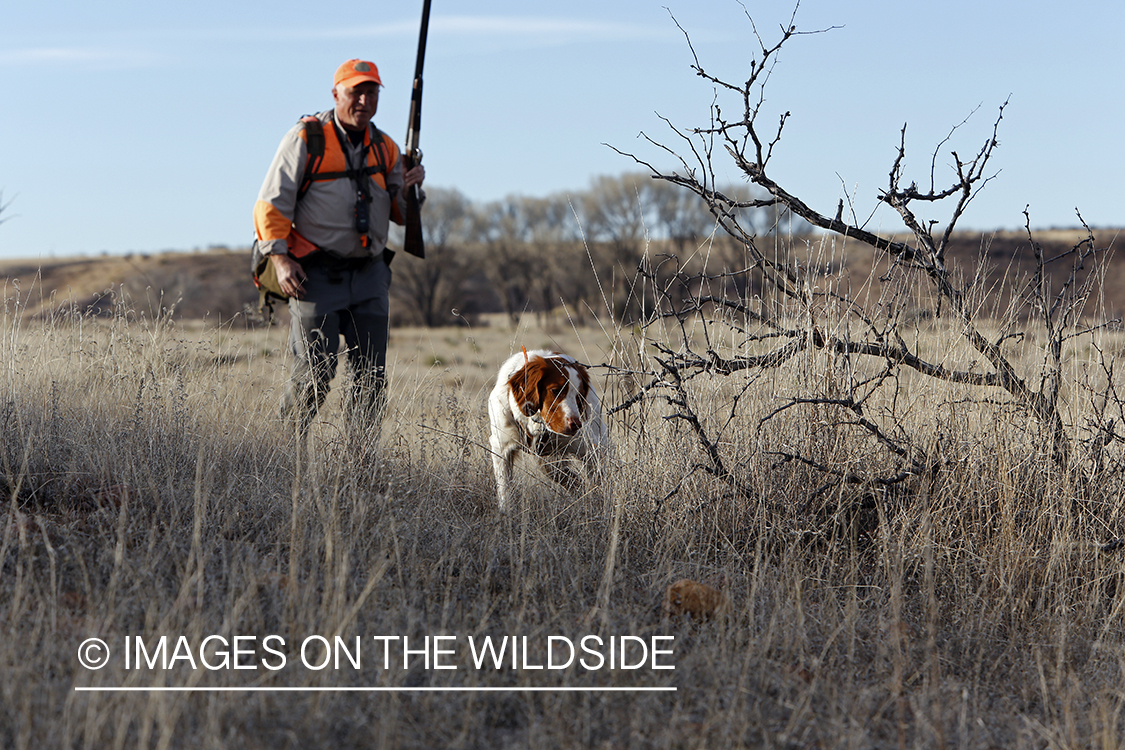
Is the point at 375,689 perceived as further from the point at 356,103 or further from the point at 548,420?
the point at 356,103

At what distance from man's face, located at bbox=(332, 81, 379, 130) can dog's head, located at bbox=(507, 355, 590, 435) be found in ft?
5.08

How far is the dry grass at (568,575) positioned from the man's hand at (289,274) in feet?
2.18

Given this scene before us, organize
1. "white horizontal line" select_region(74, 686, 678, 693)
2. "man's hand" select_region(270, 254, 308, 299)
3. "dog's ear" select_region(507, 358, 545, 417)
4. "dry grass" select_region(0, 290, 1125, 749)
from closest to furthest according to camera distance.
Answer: "white horizontal line" select_region(74, 686, 678, 693)
"dry grass" select_region(0, 290, 1125, 749)
"dog's ear" select_region(507, 358, 545, 417)
"man's hand" select_region(270, 254, 308, 299)

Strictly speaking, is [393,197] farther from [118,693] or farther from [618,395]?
[118,693]

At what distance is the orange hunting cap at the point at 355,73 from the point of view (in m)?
4.62

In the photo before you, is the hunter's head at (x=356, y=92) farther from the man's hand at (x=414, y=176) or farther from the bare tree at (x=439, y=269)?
the bare tree at (x=439, y=269)

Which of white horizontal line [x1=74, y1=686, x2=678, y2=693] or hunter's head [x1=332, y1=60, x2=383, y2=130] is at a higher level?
hunter's head [x1=332, y1=60, x2=383, y2=130]

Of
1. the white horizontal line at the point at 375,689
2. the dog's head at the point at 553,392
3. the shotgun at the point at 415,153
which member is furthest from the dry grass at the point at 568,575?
the shotgun at the point at 415,153

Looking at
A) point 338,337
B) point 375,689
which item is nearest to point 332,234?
point 338,337

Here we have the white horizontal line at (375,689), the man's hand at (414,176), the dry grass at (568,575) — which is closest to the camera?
the white horizontal line at (375,689)

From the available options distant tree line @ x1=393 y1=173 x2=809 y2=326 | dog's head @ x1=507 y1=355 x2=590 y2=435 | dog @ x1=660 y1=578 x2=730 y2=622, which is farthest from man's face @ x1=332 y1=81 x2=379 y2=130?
distant tree line @ x1=393 y1=173 x2=809 y2=326

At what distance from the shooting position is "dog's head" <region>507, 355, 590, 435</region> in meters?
4.16

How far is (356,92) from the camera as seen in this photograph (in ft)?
15.2

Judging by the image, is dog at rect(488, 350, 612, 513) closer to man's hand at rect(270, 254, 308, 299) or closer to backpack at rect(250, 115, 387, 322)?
man's hand at rect(270, 254, 308, 299)
